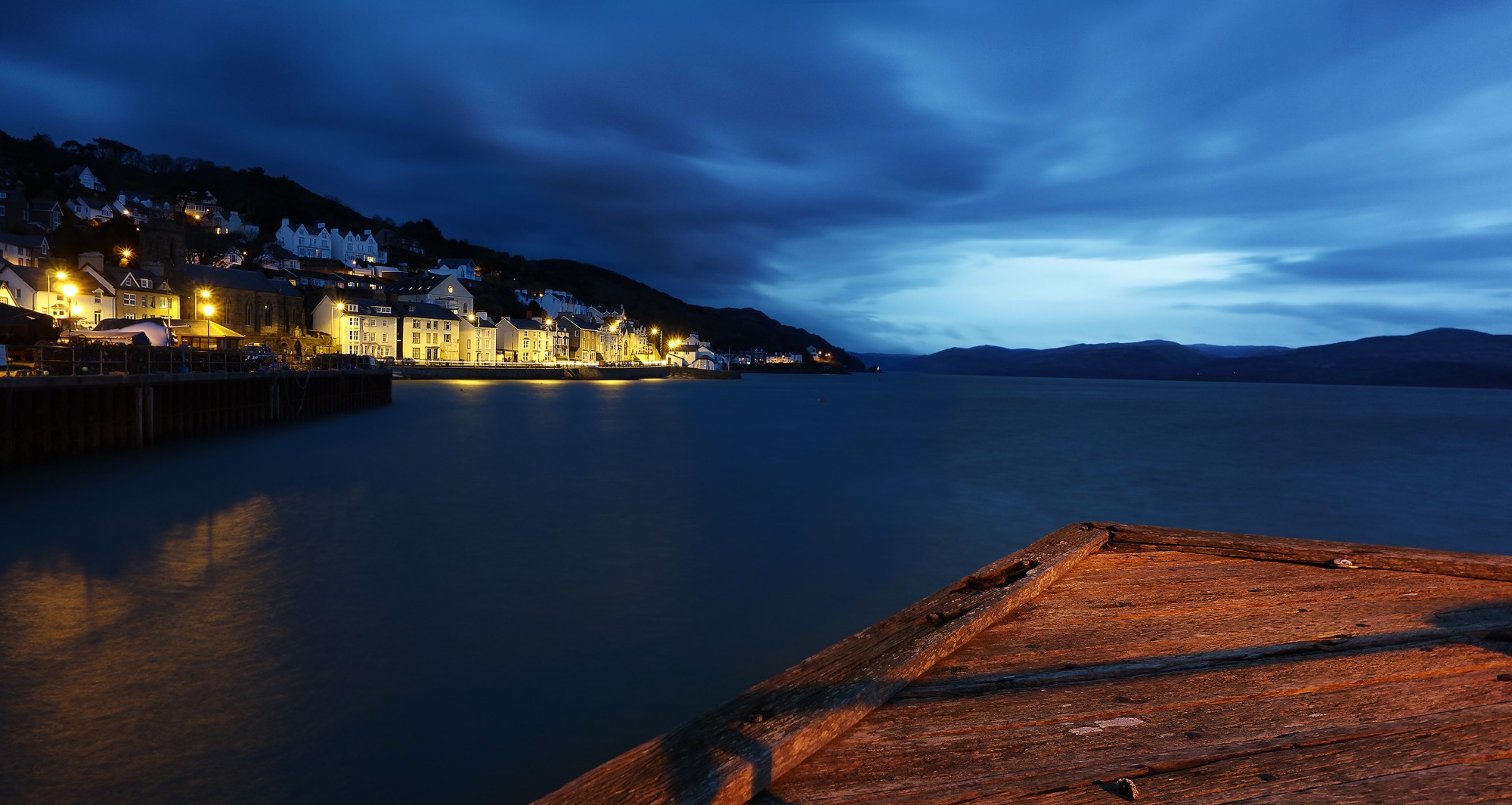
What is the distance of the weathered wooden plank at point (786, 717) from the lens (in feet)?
6.03

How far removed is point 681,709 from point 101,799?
3.96 m

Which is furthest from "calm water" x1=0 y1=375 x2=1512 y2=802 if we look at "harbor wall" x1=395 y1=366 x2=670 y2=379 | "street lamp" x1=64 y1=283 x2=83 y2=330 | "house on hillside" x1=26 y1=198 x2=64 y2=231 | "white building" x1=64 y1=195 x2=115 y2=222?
"white building" x1=64 y1=195 x2=115 y2=222

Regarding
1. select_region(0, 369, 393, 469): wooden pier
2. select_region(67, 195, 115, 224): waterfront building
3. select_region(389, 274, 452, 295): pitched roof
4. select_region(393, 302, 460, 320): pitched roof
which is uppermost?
select_region(67, 195, 115, 224): waterfront building

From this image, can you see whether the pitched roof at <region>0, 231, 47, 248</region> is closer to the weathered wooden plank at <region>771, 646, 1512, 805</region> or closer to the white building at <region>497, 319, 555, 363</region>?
the white building at <region>497, 319, 555, 363</region>

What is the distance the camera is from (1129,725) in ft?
7.72

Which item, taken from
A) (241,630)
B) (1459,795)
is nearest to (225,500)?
(241,630)

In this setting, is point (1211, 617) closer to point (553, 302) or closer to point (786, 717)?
point (786, 717)

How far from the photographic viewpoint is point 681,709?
6.45 m

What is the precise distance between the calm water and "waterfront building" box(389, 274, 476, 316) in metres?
76.3

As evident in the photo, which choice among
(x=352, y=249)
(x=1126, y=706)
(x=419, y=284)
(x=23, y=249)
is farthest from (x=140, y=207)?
(x=1126, y=706)

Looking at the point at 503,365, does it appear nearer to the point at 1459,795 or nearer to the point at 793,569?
the point at 793,569

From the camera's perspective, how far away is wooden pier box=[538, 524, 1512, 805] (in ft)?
6.41

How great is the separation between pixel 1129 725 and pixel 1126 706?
0.16m

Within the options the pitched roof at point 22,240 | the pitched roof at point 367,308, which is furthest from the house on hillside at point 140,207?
the pitched roof at point 22,240
